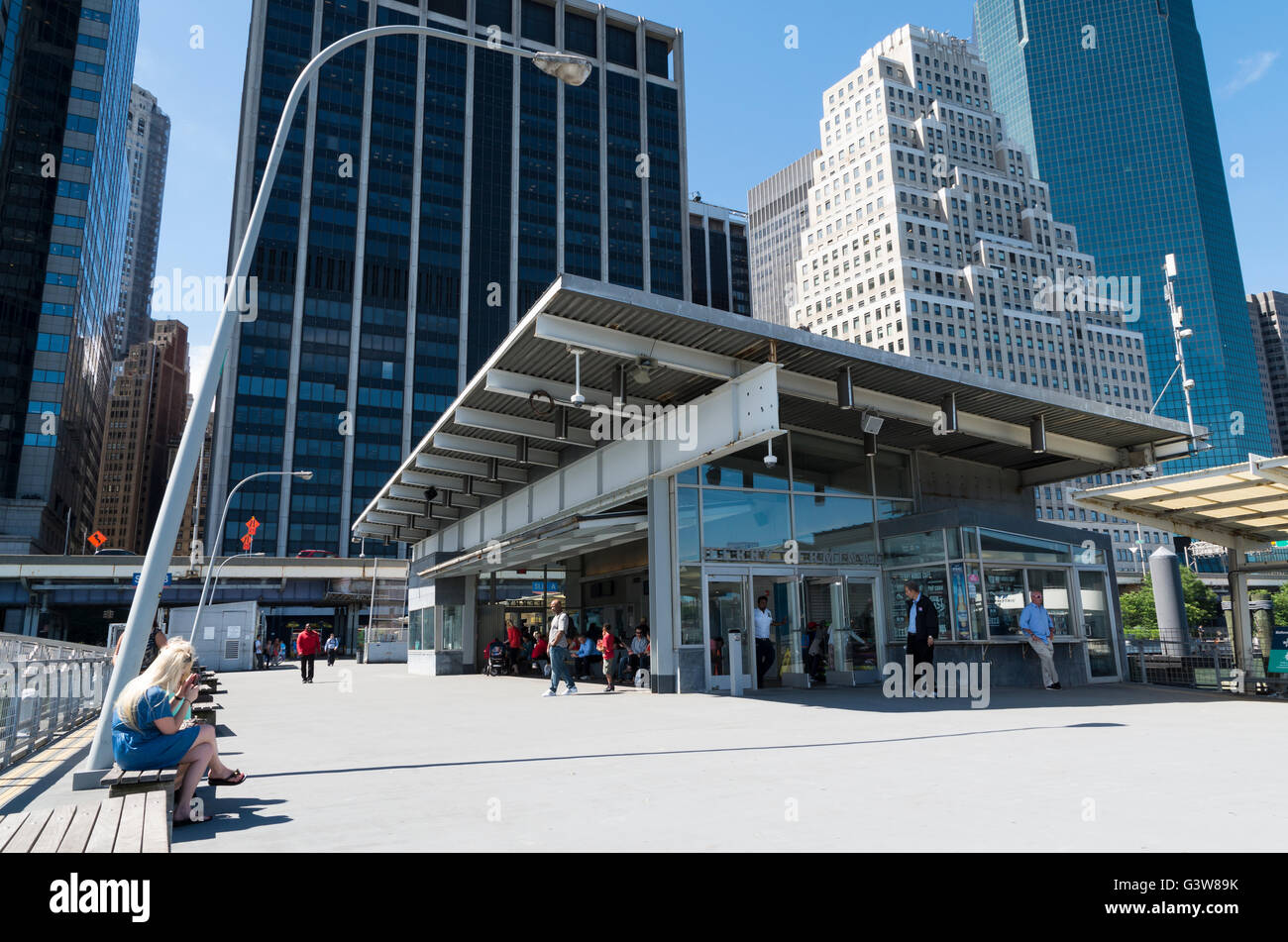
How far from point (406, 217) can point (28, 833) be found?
4327 inches

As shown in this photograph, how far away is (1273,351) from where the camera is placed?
166 meters

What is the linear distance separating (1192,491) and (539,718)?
1134cm

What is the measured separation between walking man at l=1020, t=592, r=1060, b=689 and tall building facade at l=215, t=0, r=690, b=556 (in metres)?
87.2

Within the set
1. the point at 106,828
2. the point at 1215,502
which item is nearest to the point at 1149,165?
the point at 1215,502

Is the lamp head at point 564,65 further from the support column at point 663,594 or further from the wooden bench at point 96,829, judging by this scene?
the support column at point 663,594

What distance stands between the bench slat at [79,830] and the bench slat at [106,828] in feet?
0.07

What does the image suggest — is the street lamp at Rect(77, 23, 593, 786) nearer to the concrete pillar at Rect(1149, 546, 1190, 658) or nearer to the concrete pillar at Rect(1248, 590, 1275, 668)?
the concrete pillar at Rect(1248, 590, 1275, 668)

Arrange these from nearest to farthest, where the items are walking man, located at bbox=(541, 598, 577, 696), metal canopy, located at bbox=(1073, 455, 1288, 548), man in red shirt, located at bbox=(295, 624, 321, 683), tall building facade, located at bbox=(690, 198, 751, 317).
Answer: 1. metal canopy, located at bbox=(1073, 455, 1288, 548)
2. walking man, located at bbox=(541, 598, 577, 696)
3. man in red shirt, located at bbox=(295, 624, 321, 683)
4. tall building facade, located at bbox=(690, 198, 751, 317)

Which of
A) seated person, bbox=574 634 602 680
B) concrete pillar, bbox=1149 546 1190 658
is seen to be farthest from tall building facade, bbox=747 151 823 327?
concrete pillar, bbox=1149 546 1190 658

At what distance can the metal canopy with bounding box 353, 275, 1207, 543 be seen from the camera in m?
13.0

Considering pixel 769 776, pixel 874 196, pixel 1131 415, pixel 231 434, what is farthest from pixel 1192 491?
pixel 874 196

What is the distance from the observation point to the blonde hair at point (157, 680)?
18.5 ft

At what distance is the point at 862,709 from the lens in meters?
12.3

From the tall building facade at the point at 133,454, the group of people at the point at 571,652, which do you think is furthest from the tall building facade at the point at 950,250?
the tall building facade at the point at 133,454
